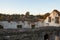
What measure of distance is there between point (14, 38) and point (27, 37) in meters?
1.16

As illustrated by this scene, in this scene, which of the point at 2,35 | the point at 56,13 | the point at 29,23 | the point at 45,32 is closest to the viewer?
the point at 2,35

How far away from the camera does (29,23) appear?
69.2 ft

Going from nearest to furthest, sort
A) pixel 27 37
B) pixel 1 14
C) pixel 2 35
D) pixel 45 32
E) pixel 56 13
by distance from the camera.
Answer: pixel 2 35
pixel 27 37
pixel 45 32
pixel 56 13
pixel 1 14

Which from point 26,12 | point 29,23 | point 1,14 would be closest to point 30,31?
Answer: point 29,23

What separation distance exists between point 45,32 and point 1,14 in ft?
55.8

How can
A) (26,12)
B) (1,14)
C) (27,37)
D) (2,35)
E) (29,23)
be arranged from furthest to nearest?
(1,14), (26,12), (29,23), (27,37), (2,35)

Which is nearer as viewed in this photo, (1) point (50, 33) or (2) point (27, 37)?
Answer: (2) point (27, 37)

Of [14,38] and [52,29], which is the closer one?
[14,38]

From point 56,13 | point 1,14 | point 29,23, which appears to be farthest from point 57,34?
point 1,14

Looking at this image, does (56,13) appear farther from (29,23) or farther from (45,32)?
(45,32)

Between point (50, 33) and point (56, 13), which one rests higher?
point (56, 13)

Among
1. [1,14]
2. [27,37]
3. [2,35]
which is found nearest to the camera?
[2,35]

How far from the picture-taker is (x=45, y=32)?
14.2 meters

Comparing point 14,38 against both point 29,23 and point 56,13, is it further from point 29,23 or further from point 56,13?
point 56,13
